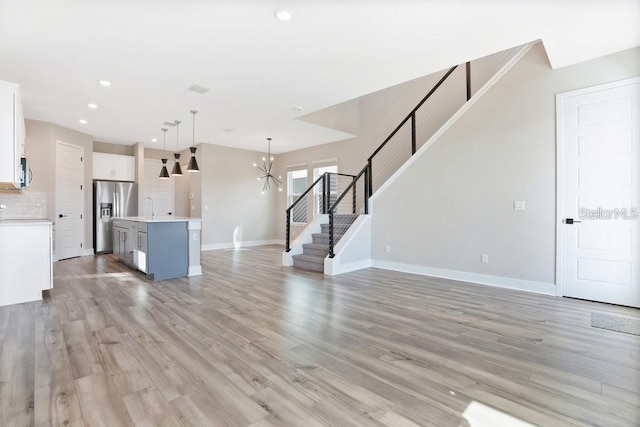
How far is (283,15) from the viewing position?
9.20ft

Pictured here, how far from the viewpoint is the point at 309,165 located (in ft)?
29.2

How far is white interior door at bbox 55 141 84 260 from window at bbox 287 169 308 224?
522cm

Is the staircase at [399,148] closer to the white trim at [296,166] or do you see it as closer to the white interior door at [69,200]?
the white trim at [296,166]

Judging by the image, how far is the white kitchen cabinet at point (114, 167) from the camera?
7.85 m

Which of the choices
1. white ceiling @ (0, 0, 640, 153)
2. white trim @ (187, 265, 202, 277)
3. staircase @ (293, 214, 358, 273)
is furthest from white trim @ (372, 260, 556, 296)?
white trim @ (187, 265, 202, 277)

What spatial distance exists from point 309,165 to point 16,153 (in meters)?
6.14

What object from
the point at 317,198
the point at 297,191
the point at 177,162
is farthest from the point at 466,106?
the point at 297,191

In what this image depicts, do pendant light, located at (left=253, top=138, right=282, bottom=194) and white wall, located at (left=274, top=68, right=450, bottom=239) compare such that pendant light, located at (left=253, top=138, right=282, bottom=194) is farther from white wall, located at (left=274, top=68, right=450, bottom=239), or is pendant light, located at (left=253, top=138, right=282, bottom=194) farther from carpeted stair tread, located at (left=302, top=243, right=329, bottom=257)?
carpeted stair tread, located at (left=302, top=243, right=329, bottom=257)

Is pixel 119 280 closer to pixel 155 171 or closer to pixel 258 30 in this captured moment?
pixel 258 30

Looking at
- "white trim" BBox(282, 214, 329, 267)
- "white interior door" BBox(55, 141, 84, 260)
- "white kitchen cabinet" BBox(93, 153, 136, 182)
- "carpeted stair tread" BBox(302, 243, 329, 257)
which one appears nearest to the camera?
"carpeted stair tread" BBox(302, 243, 329, 257)

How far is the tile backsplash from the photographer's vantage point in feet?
17.9

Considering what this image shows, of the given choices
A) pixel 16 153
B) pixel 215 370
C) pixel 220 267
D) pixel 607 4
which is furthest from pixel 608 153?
pixel 16 153

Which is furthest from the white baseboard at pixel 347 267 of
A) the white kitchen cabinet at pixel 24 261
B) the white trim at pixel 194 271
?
the white kitchen cabinet at pixel 24 261

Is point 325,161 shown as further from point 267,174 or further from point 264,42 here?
point 264,42
